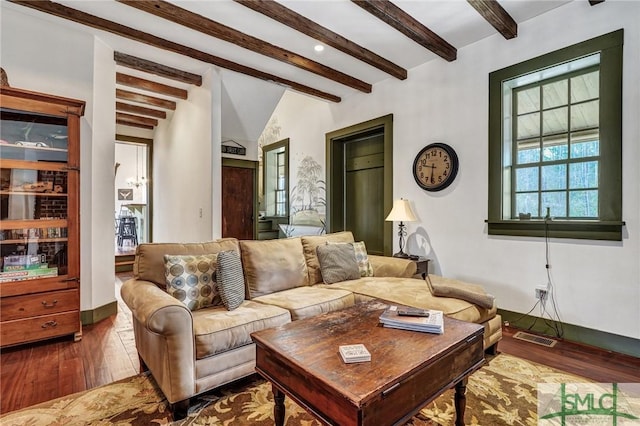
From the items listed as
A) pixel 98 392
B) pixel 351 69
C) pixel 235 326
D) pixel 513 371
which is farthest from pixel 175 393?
pixel 351 69

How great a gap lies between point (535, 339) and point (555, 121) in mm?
2017

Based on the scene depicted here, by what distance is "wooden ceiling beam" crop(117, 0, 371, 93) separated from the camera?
2703mm

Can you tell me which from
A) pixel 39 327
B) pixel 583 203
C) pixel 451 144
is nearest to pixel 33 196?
pixel 39 327

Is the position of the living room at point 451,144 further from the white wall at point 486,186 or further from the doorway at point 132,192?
the doorway at point 132,192

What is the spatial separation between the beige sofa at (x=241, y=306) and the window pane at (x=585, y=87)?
2.09 metres

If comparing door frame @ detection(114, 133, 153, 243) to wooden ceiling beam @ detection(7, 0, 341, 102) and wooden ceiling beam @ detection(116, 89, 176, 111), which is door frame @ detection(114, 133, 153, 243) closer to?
wooden ceiling beam @ detection(116, 89, 176, 111)

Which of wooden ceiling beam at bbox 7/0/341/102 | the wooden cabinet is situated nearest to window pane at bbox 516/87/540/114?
wooden ceiling beam at bbox 7/0/341/102

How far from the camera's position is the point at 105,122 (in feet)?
11.5

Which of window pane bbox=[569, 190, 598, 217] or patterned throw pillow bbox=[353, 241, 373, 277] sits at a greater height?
window pane bbox=[569, 190, 598, 217]

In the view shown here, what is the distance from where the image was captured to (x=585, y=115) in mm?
2830

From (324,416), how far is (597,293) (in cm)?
275

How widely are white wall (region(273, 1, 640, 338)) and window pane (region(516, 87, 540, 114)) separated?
316 millimetres

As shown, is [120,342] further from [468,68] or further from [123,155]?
[123,155]

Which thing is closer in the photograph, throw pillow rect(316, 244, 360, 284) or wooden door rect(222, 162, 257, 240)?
throw pillow rect(316, 244, 360, 284)
